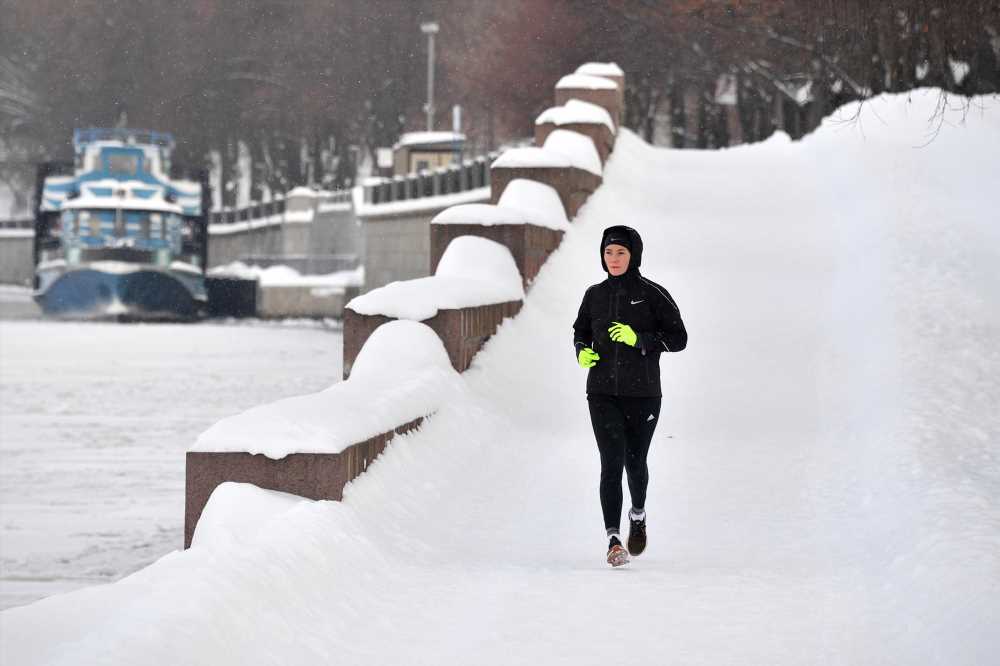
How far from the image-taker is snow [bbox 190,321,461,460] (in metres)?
7.38

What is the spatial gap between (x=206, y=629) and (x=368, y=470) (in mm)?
3262

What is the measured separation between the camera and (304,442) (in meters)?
7.47

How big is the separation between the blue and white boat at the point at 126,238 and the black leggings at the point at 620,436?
49869 millimetres

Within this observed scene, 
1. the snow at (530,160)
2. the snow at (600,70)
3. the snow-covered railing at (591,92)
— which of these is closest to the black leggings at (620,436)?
the snow at (530,160)

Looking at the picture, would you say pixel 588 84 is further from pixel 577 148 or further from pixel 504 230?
pixel 504 230

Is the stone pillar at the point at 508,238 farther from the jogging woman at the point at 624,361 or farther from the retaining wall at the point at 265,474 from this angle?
the retaining wall at the point at 265,474

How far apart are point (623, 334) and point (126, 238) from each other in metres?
50.6

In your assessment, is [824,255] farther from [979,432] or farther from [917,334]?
[979,432]

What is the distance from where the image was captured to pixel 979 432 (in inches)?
414

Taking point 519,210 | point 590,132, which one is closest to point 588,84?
point 590,132

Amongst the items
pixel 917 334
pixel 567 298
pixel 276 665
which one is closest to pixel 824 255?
pixel 567 298

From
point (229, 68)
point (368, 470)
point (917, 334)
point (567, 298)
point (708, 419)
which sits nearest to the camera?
point (368, 470)

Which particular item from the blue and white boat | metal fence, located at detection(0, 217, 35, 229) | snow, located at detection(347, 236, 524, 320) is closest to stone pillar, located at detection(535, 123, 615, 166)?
snow, located at detection(347, 236, 524, 320)

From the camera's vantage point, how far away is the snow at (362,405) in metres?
7.38
